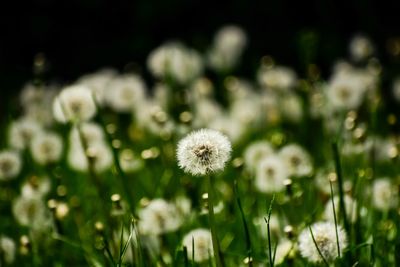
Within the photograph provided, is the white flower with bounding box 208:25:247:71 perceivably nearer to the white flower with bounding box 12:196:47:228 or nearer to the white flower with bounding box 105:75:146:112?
the white flower with bounding box 105:75:146:112

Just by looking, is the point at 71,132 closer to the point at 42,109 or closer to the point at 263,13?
the point at 42,109

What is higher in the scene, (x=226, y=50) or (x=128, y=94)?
(x=226, y=50)

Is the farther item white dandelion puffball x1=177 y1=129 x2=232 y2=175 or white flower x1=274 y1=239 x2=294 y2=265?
white flower x1=274 y1=239 x2=294 y2=265

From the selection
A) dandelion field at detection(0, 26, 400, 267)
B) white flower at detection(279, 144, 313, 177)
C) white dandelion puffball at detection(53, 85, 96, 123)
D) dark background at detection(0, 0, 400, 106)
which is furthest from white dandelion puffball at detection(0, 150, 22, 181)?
dark background at detection(0, 0, 400, 106)

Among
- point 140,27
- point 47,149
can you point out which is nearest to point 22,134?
point 47,149

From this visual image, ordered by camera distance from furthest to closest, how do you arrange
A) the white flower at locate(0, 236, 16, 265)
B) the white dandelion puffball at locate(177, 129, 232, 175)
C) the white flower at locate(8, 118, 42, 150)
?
the white flower at locate(8, 118, 42, 150) < the white flower at locate(0, 236, 16, 265) < the white dandelion puffball at locate(177, 129, 232, 175)

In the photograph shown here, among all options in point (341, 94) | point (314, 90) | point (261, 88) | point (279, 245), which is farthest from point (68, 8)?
point (279, 245)

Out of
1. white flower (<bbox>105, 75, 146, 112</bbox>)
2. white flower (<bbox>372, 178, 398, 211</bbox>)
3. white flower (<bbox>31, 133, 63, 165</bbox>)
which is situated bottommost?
white flower (<bbox>372, 178, 398, 211</bbox>)

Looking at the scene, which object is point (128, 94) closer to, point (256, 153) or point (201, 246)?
point (256, 153)
